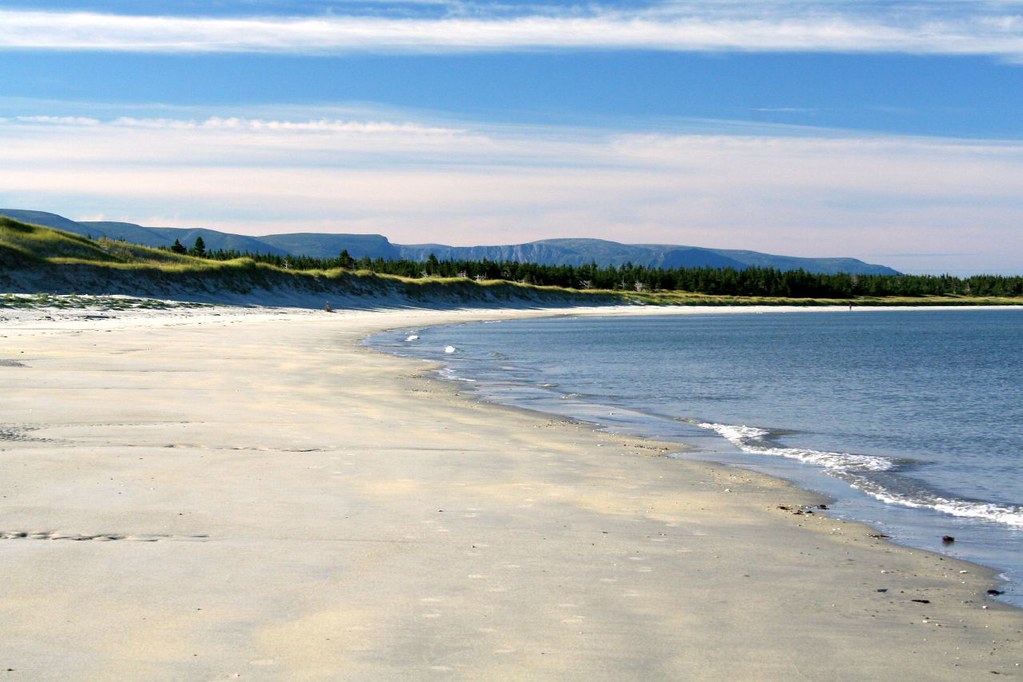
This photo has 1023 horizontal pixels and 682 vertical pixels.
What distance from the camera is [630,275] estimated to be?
639ft

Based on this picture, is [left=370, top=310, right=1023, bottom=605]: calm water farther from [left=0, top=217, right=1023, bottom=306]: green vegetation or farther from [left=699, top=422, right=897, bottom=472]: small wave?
[left=0, top=217, right=1023, bottom=306]: green vegetation

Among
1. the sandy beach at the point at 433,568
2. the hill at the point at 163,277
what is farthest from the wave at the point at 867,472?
the hill at the point at 163,277

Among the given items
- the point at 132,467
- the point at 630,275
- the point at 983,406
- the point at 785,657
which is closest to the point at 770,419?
the point at 983,406

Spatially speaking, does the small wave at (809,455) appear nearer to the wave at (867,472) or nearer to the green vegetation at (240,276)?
the wave at (867,472)

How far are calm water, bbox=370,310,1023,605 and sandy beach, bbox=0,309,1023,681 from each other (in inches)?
48.8

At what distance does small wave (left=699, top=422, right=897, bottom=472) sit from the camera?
48.2 ft

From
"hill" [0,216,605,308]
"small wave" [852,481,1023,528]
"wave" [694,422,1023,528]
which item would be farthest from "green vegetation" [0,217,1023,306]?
"small wave" [852,481,1023,528]

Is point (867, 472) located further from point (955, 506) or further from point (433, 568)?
point (433, 568)

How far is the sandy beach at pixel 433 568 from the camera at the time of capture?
5.61m

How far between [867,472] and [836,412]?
9.29m

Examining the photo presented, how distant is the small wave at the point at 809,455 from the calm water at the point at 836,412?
0.03m

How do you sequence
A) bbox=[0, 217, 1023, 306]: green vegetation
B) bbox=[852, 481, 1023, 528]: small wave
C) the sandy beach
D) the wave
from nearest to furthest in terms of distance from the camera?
the sandy beach < bbox=[852, 481, 1023, 528]: small wave < the wave < bbox=[0, 217, 1023, 306]: green vegetation

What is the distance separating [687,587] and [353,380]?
1827 centimetres

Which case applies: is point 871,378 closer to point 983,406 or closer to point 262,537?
point 983,406
